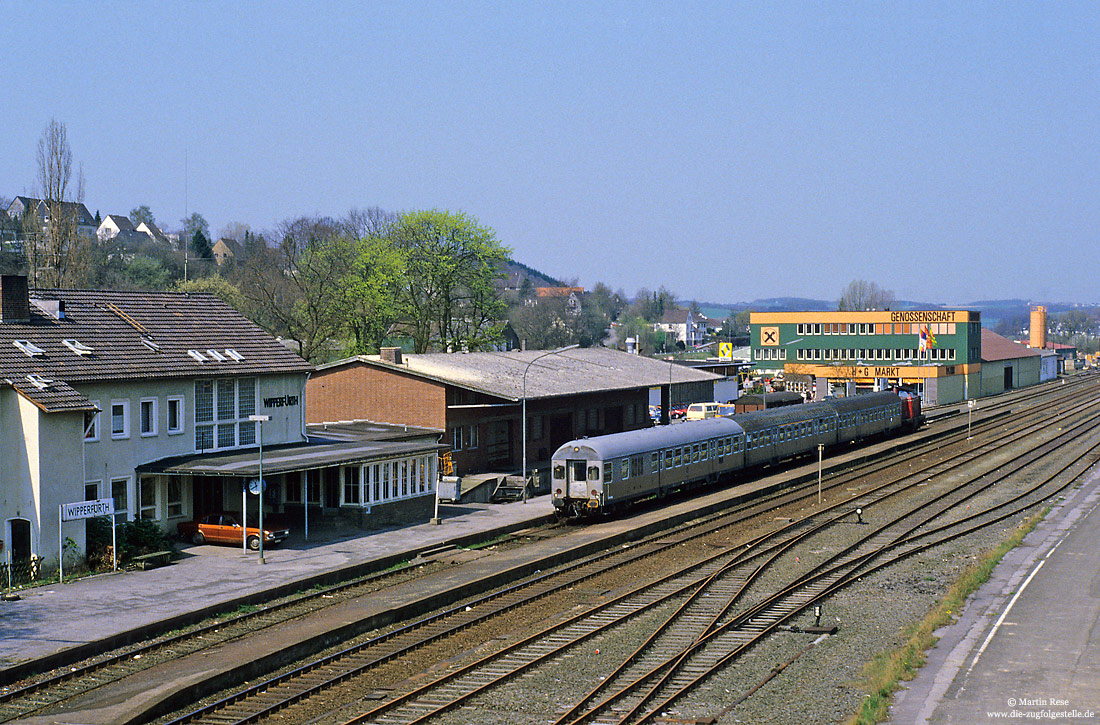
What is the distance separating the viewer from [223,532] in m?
32.6

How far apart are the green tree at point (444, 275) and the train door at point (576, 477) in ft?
124

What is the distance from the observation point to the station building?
28.9 meters

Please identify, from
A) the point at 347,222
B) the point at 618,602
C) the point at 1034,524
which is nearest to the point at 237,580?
the point at 618,602

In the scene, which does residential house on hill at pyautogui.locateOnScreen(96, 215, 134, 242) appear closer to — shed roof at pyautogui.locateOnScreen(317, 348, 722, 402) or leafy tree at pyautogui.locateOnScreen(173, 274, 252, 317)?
leafy tree at pyautogui.locateOnScreen(173, 274, 252, 317)

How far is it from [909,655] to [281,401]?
84.6 feet

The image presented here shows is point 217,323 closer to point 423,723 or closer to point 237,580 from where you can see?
A: point 237,580

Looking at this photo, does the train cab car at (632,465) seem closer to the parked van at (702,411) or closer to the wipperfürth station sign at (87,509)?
the wipperfürth station sign at (87,509)

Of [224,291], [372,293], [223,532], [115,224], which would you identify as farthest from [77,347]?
[115,224]

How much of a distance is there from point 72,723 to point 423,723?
527 cm

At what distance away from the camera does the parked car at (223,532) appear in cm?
3234

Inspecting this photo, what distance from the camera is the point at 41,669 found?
782 inches

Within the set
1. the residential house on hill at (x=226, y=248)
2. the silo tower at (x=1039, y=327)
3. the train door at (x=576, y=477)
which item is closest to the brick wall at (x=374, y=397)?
the train door at (x=576, y=477)

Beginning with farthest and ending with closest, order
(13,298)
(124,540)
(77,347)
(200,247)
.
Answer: (200,247) < (77,347) < (13,298) < (124,540)

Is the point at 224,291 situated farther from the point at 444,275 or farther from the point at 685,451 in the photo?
the point at 685,451
